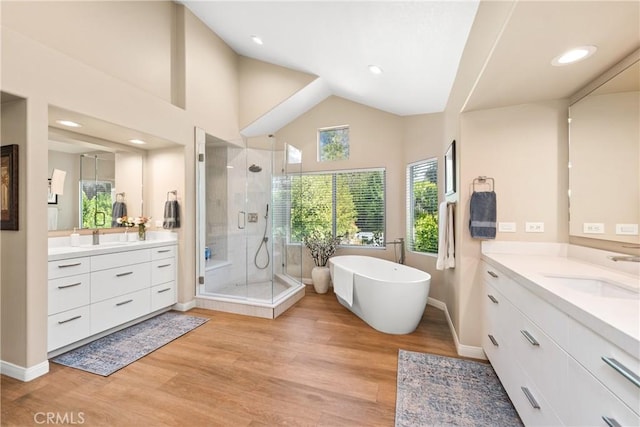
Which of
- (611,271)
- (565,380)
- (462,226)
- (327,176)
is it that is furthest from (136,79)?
(611,271)

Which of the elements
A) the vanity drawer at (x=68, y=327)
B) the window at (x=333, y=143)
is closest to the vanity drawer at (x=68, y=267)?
the vanity drawer at (x=68, y=327)

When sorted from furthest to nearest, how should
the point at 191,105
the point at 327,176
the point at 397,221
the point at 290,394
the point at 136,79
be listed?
1. the point at 327,176
2. the point at 397,221
3. the point at 191,105
4. the point at 136,79
5. the point at 290,394

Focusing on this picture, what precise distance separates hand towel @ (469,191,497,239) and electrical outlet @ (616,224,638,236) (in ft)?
2.36

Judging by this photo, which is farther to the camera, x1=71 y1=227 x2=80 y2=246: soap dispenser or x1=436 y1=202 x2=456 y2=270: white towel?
x1=71 y1=227 x2=80 y2=246: soap dispenser

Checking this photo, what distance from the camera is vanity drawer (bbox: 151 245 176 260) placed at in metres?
3.19

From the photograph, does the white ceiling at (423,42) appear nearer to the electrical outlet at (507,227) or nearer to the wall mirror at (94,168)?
the electrical outlet at (507,227)

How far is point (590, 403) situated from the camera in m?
0.98

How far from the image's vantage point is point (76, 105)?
2354 millimetres

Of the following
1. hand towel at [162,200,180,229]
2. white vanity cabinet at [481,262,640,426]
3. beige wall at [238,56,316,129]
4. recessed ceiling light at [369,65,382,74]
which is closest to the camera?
white vanity cabinet at [481,262,640,426]

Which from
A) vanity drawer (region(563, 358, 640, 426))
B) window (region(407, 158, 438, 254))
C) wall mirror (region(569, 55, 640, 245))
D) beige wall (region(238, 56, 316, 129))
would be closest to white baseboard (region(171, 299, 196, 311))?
beige wall (region(238, 56, 316, 129))

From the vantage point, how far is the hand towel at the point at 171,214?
343cm

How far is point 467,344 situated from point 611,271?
4.01 feet

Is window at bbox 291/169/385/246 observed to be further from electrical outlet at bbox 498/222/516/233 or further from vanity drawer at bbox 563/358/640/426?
vanity drawer at bbox 563/358/640/426

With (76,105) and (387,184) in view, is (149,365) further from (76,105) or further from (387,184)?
(387,184)
